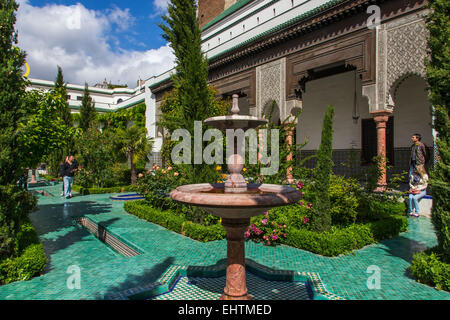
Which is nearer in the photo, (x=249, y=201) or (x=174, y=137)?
(x=249, y=201)

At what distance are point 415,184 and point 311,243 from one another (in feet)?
13.2

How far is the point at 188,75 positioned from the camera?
7.38 metres

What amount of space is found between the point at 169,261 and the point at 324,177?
9.76ft

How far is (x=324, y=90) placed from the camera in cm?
1609

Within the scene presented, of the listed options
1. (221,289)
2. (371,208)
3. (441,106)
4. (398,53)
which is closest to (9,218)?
(221,289)

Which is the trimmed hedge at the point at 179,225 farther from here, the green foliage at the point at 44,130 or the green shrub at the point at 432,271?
the green shrub at the point at 432,271

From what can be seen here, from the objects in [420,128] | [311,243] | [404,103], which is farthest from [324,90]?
[311,243]

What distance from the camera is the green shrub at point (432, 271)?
382 centimetres

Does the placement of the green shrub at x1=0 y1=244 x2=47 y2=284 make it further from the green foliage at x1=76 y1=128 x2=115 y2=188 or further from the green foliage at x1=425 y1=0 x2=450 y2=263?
the green foliage at x1=76 y1=128 x2=115 y2=188

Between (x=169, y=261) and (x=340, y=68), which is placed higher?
(x=340, y=68)

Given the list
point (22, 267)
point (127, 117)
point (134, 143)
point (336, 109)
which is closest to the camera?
point (22, 267)

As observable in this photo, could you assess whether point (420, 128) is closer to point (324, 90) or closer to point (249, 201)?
point (324, 90)

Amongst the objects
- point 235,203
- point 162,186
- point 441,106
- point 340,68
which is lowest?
point 162,186

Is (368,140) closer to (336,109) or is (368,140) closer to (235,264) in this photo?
(336,109)
